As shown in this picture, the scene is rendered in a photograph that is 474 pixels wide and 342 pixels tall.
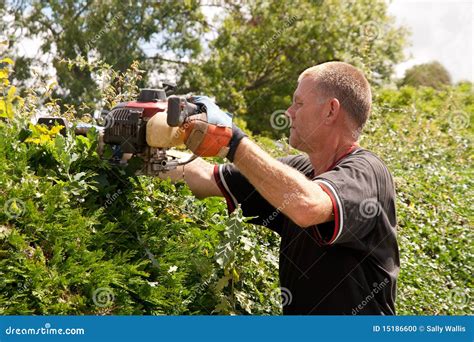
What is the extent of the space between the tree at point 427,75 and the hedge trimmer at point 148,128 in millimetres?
29846

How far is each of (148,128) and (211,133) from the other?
0.36m

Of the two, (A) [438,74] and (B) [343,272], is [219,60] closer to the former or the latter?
(A) [438,74]

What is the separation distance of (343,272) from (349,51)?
65.4 feet

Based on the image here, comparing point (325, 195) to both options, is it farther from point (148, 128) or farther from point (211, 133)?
point (148, 128)

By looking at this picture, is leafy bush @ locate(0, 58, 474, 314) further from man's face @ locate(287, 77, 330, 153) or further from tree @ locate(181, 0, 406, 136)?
tree @ locate(181, 0, 406, 136)

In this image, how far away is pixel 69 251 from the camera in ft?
10.2

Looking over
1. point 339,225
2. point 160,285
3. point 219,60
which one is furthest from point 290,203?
point 219,60

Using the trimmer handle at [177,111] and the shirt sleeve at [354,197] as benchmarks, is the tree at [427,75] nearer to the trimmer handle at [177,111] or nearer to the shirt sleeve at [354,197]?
the shirt sleeve at [354,197]

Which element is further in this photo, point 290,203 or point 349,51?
point 349,51

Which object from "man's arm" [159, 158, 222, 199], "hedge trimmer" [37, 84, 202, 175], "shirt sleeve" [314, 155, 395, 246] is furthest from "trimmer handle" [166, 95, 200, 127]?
"man's arm" [159, 158, 222, 199]

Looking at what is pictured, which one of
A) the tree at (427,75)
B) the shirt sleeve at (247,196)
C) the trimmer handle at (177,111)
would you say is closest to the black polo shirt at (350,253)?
the shirt sleeve at (247,196)

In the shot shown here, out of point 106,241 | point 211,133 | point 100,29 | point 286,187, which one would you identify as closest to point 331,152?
point 286,187

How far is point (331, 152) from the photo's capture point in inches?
143

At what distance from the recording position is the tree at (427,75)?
3250 cm
